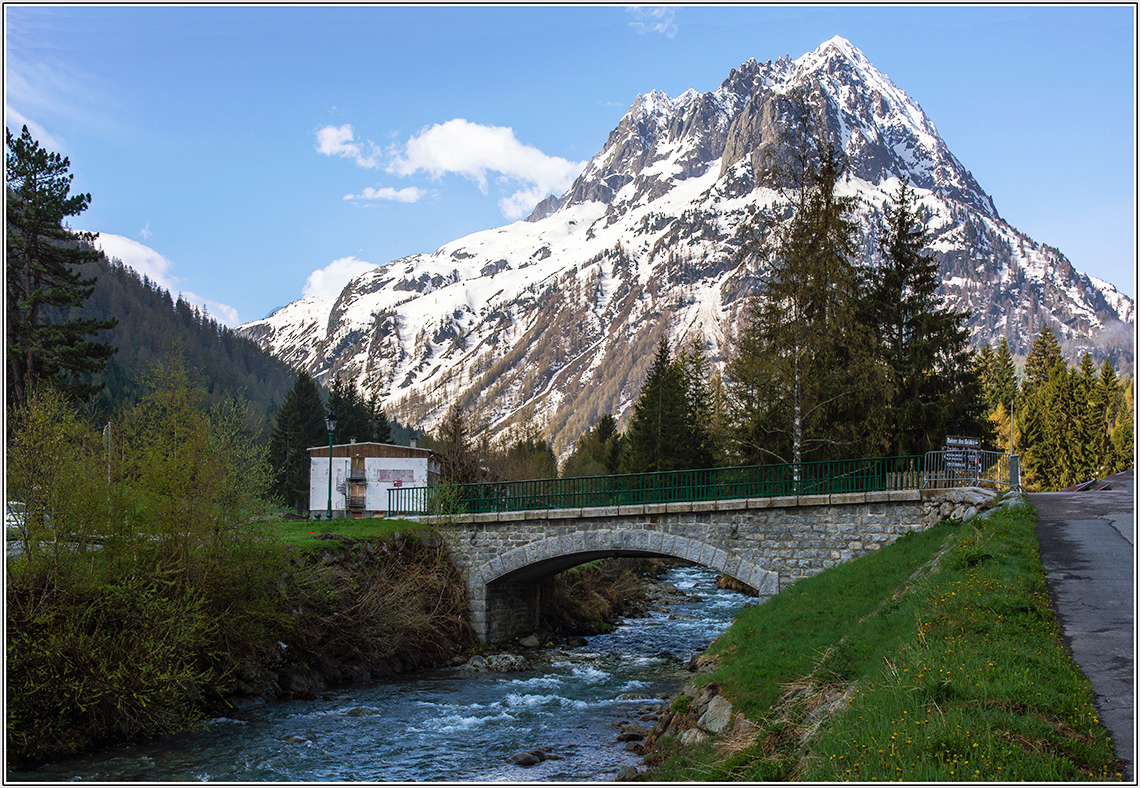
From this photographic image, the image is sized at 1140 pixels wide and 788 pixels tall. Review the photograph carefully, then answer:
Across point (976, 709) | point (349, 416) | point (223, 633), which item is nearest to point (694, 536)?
point (223, 633)

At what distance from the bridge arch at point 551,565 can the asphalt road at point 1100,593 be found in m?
8.09

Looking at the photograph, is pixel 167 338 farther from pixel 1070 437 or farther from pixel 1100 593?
Answer: pixel 1100 593

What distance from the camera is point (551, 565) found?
28.9m

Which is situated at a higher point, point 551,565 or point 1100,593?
point 1100,593

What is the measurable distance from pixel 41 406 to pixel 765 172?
24151 millimetres

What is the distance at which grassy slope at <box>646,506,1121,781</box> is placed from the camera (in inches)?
279

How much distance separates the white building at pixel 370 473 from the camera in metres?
42.6

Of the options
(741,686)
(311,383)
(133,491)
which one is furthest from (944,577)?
(311,383)

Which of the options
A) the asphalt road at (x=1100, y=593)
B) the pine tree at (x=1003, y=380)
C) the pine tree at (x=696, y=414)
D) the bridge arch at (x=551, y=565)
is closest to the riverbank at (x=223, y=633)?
the bridge arch at (x=551, y=565)

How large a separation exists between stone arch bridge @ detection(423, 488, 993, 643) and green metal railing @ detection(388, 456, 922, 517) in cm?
64

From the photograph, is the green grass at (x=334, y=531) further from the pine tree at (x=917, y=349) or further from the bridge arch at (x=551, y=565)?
the pine tree at (x=917, y=349)

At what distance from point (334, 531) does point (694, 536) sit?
1194cm

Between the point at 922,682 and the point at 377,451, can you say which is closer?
the point at 922,682

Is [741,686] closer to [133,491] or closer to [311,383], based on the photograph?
[133,491]
